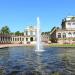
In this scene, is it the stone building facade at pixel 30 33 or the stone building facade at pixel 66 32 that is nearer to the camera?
the stone building facade at pixel 66 32

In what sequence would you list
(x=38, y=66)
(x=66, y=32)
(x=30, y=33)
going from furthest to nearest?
(x=30, y=33)
(x=66, y=32)
(x=38, y=66)

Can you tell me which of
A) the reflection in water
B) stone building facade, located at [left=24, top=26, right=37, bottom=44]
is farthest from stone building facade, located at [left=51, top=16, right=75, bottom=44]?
the reflection in water

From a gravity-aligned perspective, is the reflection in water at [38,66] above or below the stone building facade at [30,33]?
below

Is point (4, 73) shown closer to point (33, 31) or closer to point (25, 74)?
point (25, 74)

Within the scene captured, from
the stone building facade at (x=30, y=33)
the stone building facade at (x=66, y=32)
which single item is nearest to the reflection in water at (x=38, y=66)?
the stone building facade at (x=66, y=32)

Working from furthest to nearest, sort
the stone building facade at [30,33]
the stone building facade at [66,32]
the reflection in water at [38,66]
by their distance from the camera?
the stone building facade at [30,33] → the stone building facade at [66,32] → the reflection in water at [38,66]

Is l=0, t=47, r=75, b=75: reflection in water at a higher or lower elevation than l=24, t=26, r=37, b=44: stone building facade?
lower

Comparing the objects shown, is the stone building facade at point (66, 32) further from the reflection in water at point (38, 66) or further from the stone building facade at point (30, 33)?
the reflection in water at point (38, 66)

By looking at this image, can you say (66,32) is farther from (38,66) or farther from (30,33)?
(38,66)

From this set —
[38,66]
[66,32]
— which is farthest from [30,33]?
[38,66]

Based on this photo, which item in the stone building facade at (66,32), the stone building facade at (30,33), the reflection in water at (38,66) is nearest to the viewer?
the reflection in water at (38,66)

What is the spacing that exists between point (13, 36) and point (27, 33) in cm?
1413

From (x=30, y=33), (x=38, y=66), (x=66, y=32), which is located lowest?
(x=38, y=66)

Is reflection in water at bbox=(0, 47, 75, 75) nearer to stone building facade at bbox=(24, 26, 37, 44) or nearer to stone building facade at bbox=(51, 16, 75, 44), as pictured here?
stone building facade at bbox=(51, 16, 75, 44)
